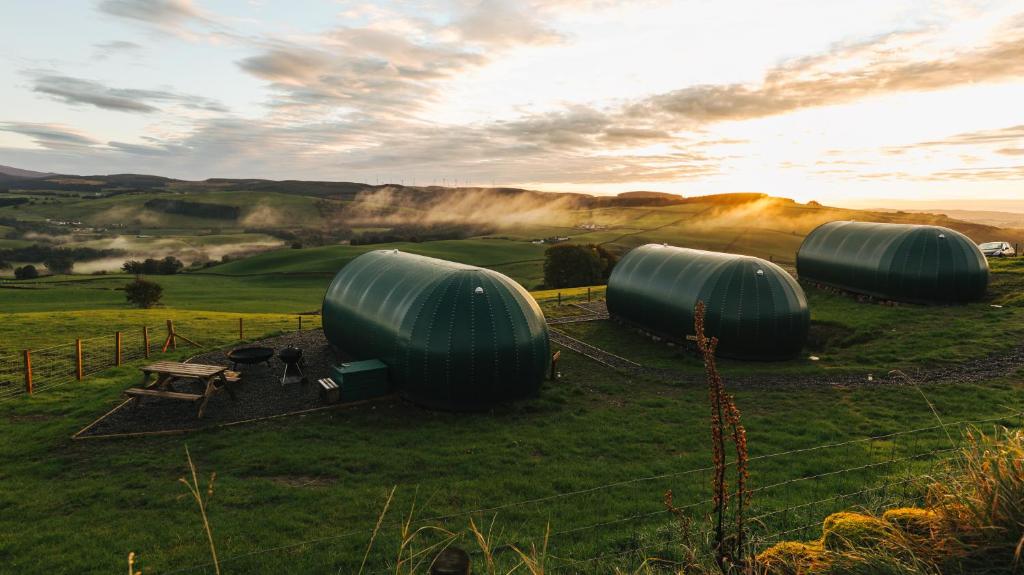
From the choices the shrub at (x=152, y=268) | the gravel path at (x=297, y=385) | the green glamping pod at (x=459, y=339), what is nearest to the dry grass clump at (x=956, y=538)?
the green glamping pod at (x=459, y=339)

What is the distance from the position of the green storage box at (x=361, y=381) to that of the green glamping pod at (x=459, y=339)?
16.3 inches

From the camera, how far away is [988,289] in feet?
120

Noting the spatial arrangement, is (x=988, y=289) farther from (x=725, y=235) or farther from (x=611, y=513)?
(x=725, y=235)

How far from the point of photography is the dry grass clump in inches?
193

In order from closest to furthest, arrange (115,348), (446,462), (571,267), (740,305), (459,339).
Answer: (446,462), (459,339), (740,305), (115,348), (571,267)

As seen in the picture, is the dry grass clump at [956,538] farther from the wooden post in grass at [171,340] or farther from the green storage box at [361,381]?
the wooden post in grass at [171,340]

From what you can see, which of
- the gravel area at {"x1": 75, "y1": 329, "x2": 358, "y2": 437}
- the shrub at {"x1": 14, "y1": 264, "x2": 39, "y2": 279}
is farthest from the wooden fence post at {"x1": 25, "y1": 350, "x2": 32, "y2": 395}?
the shrub at {"x1": 14, "y1": 264, "x2": 39, "y2": 279}

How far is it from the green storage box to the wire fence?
11.8 m

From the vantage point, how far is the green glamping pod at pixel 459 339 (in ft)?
60.5

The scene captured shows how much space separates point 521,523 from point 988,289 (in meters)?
42.5

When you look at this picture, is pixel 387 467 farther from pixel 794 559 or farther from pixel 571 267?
pixel 571 267

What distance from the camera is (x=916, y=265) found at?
111 ft

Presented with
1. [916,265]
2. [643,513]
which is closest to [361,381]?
[643,513]

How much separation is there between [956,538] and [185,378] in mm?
21391
